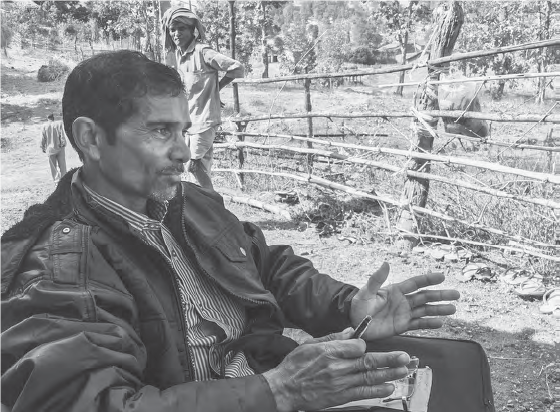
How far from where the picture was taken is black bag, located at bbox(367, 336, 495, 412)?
4.60 feet

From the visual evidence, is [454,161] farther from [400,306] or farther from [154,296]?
[154,296]

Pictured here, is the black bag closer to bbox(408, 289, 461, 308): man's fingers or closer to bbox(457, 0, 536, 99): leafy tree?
bbox(408, 289, 461, 308): man's fingers

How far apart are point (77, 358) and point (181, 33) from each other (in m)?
4.09

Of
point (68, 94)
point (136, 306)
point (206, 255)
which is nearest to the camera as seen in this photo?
point (136, 306)

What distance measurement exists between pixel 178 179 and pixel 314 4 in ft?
461

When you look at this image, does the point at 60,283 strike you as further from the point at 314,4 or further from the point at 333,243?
the point at 314,4

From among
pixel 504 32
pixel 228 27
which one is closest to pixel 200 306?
pixel 504 32

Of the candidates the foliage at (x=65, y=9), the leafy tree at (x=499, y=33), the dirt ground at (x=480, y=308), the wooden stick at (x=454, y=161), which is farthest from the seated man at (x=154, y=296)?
the foliage at (x=65, y=9)

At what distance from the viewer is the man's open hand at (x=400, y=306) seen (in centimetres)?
160

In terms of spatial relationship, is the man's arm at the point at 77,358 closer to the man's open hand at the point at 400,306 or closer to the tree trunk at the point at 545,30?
the man's open hand at the point at 400,306

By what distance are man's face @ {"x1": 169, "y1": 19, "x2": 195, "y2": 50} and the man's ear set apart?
11.3 feet

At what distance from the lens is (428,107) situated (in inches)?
176

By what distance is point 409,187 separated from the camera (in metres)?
4.64

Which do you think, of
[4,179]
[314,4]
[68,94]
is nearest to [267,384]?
[68,94]
